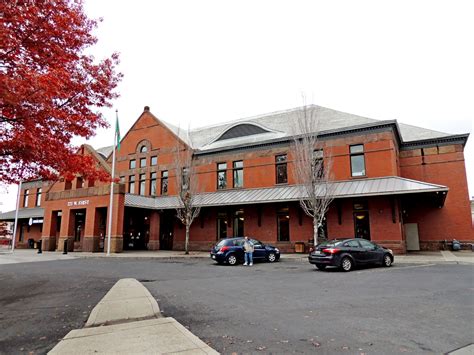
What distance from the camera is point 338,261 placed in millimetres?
14477

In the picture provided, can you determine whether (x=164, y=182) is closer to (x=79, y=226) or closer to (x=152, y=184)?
(x=152, y=184)

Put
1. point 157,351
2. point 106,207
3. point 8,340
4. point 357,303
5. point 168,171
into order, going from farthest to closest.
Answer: point 168,171 < point 106,207 < point 357,303 < point 8,340 < point 157,351

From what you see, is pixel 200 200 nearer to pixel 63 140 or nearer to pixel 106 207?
pixel 106 207

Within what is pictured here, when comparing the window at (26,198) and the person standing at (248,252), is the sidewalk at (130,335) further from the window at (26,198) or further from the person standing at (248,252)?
the window at (26,198)

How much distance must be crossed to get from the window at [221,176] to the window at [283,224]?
608 centimetres

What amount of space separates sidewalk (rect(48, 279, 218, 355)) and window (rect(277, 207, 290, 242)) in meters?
19.3

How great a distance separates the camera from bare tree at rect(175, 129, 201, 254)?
84.5 ft

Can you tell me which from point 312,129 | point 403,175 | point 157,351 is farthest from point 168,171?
point 157,351

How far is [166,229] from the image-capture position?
31.7 meters

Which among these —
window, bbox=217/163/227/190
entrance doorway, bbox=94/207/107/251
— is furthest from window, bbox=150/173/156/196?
window, bbox=217/163/227/190

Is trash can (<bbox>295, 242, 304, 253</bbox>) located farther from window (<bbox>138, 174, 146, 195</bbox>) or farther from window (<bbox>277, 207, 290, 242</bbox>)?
window (<bbox>138, 174, 146, 195</bbox>)

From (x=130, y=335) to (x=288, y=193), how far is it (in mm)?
20239

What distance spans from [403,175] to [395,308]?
2318cm

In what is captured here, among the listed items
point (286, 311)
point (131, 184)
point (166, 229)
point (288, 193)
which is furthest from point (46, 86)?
point (131, 184)
